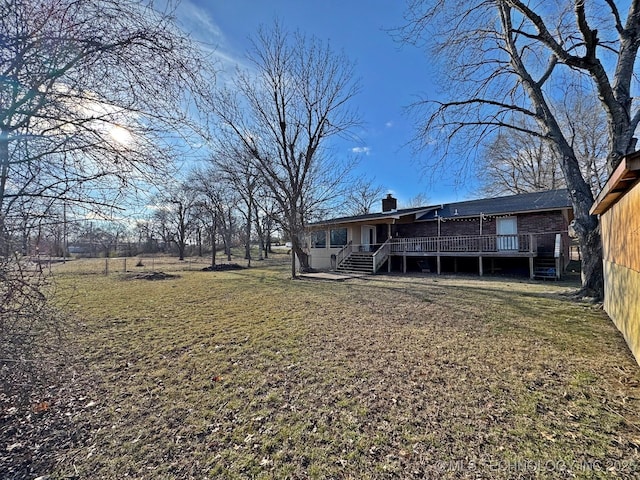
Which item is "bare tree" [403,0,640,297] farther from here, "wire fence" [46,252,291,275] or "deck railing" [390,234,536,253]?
"wire fence" [46,252,291,275]

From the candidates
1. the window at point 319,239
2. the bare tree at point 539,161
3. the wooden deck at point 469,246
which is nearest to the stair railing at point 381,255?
the wooden deck at point 469,246

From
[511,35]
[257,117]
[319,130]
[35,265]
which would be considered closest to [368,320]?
[35,265]

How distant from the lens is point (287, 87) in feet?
47.5

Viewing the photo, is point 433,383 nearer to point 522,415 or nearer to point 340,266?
point 522,415

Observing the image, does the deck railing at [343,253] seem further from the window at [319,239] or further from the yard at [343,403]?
the yard at [343,403]

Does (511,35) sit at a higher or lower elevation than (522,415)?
higher

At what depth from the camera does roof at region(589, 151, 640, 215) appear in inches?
119

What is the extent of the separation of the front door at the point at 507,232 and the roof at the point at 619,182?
717cm

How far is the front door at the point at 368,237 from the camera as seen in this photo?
17.4 meters

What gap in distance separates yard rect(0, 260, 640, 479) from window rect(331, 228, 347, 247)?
1236 centimetres

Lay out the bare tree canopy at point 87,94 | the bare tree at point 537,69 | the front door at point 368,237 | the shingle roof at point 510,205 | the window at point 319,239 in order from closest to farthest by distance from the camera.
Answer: the bare tree canopy at point 87,94, the bare tree at point 537,69, the shingle roof at point 510,205, the front door at point 368,237, the window at point 319,239

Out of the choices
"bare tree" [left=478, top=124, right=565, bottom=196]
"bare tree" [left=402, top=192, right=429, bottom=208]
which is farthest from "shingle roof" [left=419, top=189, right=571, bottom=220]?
"bare tree" [left=402, top=192, right=429, bottom=208]

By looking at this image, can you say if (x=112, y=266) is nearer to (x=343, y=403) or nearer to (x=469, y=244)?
(x=469, y=244)

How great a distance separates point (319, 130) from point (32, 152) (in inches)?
549
